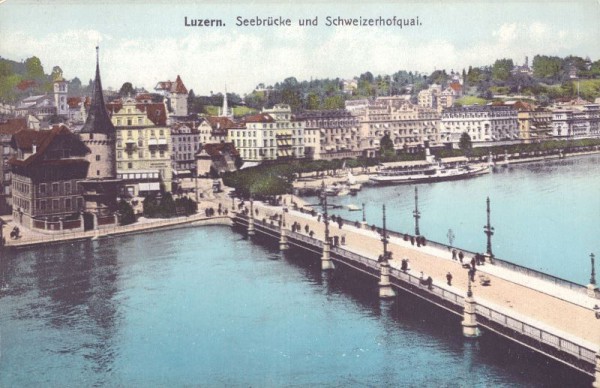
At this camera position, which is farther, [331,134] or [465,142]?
[465,142]

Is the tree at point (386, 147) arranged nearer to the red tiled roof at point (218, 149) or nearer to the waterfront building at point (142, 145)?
the red tiled roof at point (218, 149)

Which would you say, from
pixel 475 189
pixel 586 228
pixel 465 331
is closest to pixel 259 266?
pixel 465 331

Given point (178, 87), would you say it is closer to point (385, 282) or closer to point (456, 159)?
point (385, 282)

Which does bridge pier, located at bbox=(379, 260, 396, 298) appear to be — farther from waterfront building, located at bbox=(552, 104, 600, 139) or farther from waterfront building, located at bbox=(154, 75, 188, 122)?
waterfront building, located at bbox=(552, 104, 600, 139)

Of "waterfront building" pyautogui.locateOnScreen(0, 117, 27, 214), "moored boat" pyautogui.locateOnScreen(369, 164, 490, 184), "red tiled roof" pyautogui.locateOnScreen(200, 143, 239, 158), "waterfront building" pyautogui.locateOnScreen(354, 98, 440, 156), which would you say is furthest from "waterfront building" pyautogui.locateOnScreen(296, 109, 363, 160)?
"waterfront building" pyautogui.locateOnScreen(0, 117, 27, 214)

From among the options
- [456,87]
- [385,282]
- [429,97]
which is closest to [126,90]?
[385,282]

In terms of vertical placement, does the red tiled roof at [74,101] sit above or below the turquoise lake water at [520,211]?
above

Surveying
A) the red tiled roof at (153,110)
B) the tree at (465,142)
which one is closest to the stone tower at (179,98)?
the red tiled roof at (153,110)

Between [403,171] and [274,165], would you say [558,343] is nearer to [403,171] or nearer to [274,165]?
[274,165]
